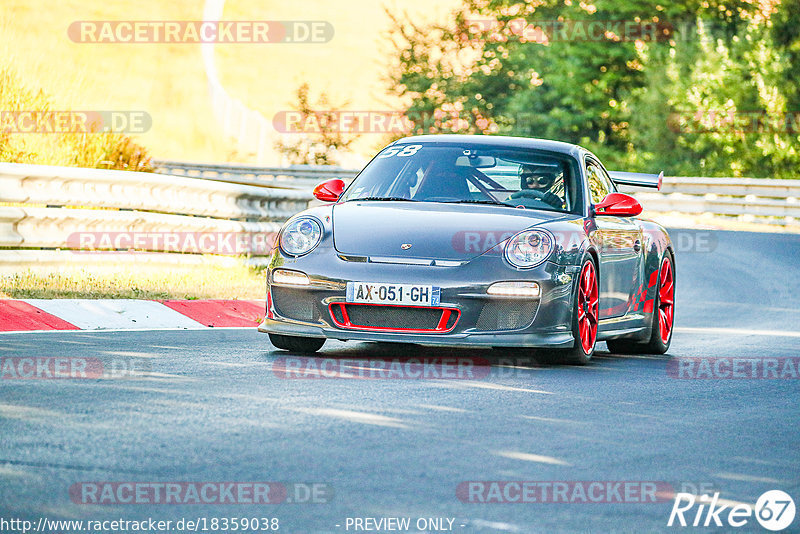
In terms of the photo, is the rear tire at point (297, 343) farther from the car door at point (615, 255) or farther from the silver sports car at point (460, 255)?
the car door at point (615, 255)

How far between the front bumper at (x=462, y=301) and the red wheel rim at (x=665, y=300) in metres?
2.29

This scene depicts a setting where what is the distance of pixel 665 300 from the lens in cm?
1047

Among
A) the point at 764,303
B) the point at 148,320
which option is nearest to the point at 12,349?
the point at 148,320

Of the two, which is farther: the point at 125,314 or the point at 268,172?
the point at 268,172

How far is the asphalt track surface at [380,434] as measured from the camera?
4594 millimetres

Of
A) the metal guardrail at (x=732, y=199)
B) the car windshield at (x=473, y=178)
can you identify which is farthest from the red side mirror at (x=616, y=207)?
the metal guardrail at (x=732, y=199)

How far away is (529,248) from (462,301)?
535 mm

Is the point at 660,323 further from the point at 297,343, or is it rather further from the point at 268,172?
the point at 268,172

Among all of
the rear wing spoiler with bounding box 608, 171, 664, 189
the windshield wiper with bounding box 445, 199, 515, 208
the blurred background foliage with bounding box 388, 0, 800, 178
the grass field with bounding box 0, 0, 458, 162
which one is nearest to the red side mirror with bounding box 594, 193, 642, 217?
the windshield wiper with bounding box 445, 199, 515, 208

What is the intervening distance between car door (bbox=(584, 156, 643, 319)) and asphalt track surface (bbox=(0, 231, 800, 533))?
1.62ft

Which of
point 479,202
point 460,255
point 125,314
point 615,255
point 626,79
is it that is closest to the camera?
point 460,255

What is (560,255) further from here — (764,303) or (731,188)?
(731,188)

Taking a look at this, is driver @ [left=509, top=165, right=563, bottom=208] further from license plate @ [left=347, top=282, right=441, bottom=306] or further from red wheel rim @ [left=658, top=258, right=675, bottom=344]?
red wheel rim @ [left=658, top=258, right=675, bottom=344]

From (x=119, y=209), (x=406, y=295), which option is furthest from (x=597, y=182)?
(x=119, y=209)
